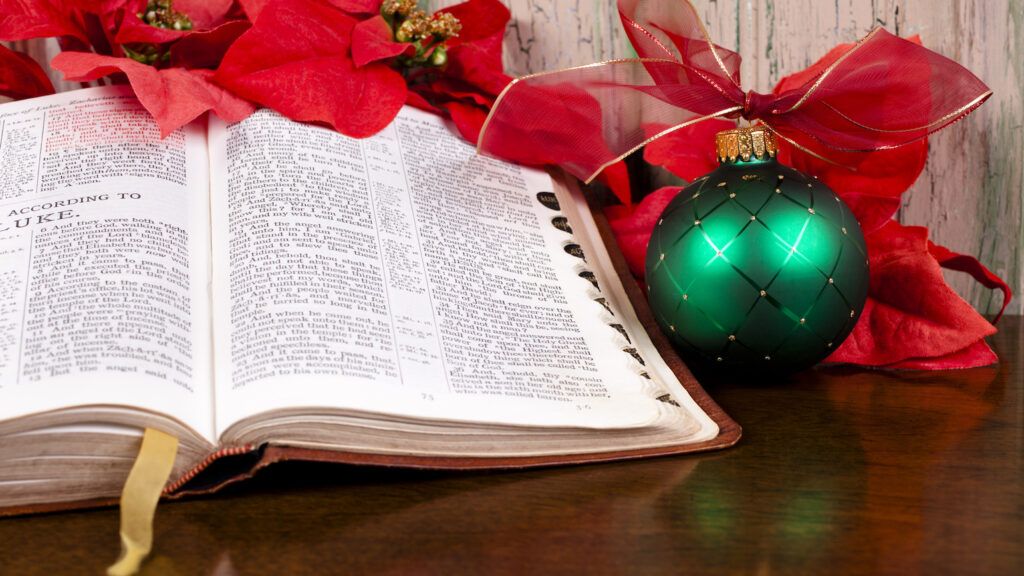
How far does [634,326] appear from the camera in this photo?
670 millimetres

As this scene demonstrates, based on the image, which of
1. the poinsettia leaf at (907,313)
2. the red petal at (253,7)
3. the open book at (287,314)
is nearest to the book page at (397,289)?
the open book at (287,314)

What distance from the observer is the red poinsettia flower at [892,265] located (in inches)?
25.7

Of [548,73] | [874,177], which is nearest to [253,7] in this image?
[548,73]

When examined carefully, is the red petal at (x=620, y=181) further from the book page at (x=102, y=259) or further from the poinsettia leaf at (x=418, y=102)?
the book page at (x=102, y=259)

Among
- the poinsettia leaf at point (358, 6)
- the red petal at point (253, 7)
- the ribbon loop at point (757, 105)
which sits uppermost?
the red petal at point (253, 7)

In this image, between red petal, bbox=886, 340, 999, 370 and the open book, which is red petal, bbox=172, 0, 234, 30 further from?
red petal, bbox=886, 340, 999, 370

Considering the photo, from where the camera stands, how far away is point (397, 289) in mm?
579

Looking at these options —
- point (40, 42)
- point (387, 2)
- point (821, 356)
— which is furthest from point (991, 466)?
point (40, 42)

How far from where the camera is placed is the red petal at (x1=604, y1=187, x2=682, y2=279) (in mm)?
760

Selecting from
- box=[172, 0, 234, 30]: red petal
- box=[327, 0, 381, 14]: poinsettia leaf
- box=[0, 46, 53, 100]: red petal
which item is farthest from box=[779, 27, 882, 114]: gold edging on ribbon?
box=[0, 46, 53, 100]: red petal

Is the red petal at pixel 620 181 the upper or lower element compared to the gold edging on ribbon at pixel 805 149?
lower

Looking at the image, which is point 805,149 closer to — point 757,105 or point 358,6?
point 757,105

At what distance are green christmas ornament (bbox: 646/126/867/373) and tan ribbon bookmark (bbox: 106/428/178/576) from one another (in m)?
0.34

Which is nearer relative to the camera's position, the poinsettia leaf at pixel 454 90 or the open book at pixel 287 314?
the open book at pixel 287 314
